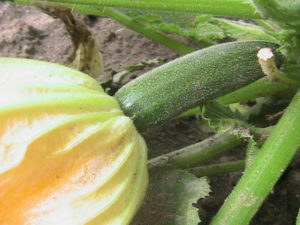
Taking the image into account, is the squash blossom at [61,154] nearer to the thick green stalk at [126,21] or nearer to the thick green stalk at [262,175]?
the thick green stalk at [262,175]

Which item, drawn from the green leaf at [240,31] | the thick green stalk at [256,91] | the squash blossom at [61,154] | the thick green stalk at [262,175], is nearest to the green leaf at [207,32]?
the green leaf at [240,31]

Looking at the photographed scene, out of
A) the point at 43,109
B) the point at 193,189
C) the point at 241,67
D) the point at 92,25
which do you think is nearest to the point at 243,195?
the point at 193,189

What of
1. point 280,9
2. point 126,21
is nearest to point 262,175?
point 280,9

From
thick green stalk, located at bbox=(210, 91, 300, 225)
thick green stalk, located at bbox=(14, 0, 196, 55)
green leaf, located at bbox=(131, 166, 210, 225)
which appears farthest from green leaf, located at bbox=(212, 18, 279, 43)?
green leaf, located at bbox=(131, 166, 210, 225)

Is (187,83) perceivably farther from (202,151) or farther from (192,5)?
(202,151)

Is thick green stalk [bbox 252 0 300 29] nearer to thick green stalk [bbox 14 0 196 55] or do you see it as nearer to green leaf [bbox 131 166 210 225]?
green leaf [bbox 131 166 210 225]

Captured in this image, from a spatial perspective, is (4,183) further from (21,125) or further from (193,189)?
(193,189)
